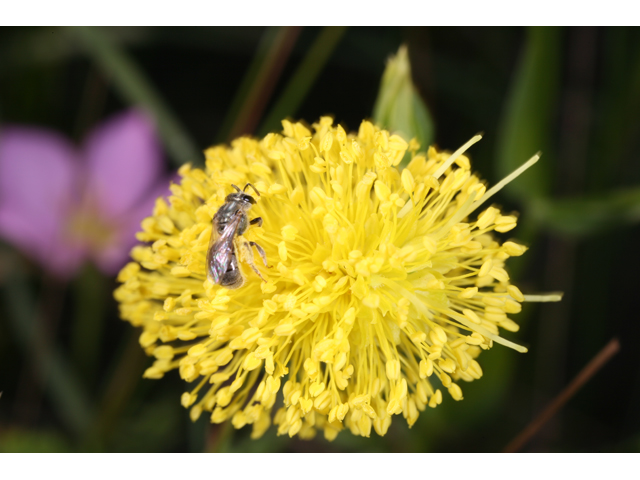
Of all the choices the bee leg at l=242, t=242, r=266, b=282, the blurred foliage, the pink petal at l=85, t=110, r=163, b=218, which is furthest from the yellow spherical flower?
the pink petal at l=85, t=110, r=163, b=218

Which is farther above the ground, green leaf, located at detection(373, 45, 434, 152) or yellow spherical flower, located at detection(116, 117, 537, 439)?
Result: green leaf, located at detection(373, 45, 434, 152)

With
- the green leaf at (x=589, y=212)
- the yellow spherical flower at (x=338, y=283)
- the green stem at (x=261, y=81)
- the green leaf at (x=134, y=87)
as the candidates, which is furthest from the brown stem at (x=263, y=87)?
the green leaf at (x=589, y=212)

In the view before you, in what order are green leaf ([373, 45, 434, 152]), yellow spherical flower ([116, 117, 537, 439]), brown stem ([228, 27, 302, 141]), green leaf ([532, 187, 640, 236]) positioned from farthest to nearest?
brown stem ([228, 27, 302, 141]) < green leaf ([532, 187, 640, 236]) < green leaf ([373, 45, 434, 152]) < yellow spherical flower ([116, 117, 537, 439])

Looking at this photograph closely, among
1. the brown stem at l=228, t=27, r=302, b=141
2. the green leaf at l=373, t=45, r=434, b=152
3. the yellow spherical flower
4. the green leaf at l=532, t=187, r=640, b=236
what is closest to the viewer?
the yellow spherical flower

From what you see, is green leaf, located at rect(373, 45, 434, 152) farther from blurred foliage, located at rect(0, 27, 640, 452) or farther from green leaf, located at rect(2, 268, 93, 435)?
green leaf, located at rect(2, 268, 93, 435)

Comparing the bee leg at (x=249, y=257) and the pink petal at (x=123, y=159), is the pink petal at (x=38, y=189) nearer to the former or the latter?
the pink petal at (x=123, y=159)
